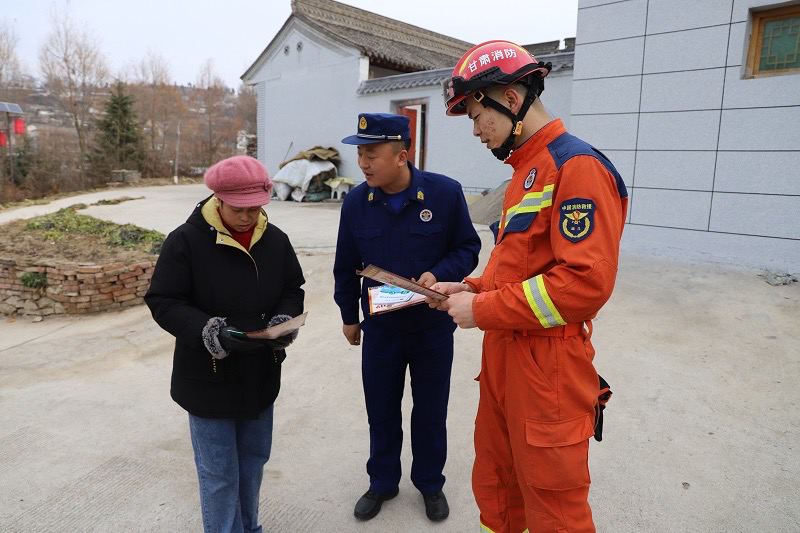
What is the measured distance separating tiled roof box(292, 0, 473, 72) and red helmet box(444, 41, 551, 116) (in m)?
12.8

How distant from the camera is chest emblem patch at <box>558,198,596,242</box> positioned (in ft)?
5.04

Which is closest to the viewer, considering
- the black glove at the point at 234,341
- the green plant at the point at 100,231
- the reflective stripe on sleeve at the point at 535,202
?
the reflective stripe on sleeve at the point at 535,202

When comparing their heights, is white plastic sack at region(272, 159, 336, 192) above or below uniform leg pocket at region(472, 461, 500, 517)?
above

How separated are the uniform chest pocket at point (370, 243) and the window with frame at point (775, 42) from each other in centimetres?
536

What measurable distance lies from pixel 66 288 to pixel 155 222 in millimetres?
4016

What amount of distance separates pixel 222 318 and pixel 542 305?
1.17 metres

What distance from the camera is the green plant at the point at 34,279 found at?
6.10m

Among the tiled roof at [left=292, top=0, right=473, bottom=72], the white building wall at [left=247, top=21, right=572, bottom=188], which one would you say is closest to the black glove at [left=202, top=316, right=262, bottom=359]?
the white building wall at [left=247, top=21, right=572, bottom=188]

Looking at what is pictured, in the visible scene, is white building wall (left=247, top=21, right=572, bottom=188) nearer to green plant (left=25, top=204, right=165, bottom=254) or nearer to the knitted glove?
green plant (left=25, top=204, right=165, bottom=254)

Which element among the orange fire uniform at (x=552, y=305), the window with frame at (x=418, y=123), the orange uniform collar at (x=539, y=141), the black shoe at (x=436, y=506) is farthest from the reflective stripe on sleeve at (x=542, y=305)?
the window with frame at (x=418, y=123)

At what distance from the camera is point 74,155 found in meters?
21.3

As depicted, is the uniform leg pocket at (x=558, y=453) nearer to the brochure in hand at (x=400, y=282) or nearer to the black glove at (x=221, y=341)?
the brochure in hand at (x=400, y=282)

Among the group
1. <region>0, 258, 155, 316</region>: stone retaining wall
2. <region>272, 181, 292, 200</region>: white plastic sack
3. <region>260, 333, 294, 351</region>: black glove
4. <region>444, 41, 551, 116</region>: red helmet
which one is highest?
<region>444, 41, 551, 116</region>: red helmet

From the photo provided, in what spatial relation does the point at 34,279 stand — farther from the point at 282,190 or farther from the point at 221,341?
the point at 282,190
